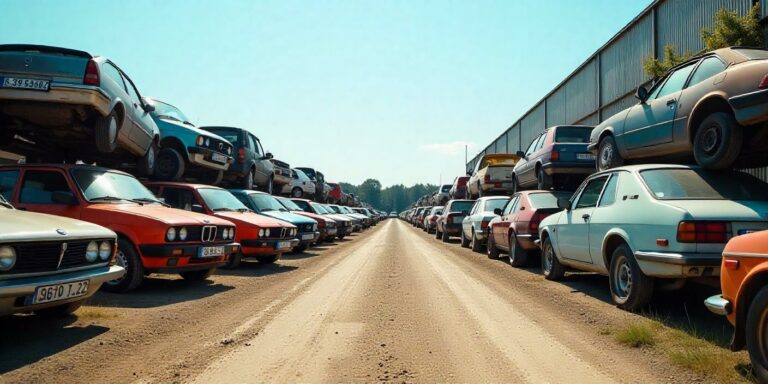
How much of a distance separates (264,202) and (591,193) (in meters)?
9.17

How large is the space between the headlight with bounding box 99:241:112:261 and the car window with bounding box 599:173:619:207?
563 cm

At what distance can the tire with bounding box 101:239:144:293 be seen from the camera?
271 inches

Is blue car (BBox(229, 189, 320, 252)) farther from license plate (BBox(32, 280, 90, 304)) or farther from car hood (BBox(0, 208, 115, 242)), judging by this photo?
license plate (BBox(32, 280, 90, 304))

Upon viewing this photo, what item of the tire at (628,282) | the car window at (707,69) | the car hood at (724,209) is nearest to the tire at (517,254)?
the tire at (628,282)

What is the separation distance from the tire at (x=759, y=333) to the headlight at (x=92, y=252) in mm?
5282

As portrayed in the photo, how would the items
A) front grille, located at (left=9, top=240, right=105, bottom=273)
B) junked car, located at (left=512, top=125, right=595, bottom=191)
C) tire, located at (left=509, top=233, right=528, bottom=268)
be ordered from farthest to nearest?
junked car, located at (left=512, top=125, right=595, bottom=191) < tire, located at (left=509, top=233, right=528, bottom=268) < front grille, located at (left=9, top=240, right=105, bottom=273)

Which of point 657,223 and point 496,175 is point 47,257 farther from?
point 496,175

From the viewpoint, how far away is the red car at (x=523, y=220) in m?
9.81

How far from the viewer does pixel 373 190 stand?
18700 cm

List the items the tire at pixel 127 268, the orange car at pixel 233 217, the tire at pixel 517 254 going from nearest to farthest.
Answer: the tire at pixel 127 268 → the orange car at pixel 233 217 → the tire at pixel 517 254

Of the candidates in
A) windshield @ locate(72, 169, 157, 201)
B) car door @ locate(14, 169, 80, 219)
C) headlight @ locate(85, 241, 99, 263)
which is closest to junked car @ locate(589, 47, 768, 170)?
headlight @ locate(85, 241, 99, 263)


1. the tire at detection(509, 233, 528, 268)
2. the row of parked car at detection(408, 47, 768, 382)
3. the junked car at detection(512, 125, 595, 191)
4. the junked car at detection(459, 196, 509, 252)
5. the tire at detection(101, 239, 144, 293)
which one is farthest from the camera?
the junked car at detection(459, 196, 509, 252)

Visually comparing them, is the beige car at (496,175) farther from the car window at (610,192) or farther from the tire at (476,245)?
the car window at (610,192)

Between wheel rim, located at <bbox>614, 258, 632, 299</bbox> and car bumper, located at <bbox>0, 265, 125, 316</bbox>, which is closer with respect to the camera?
car bumper, located at <bbox>0, 265, 125, 316</bbox>
